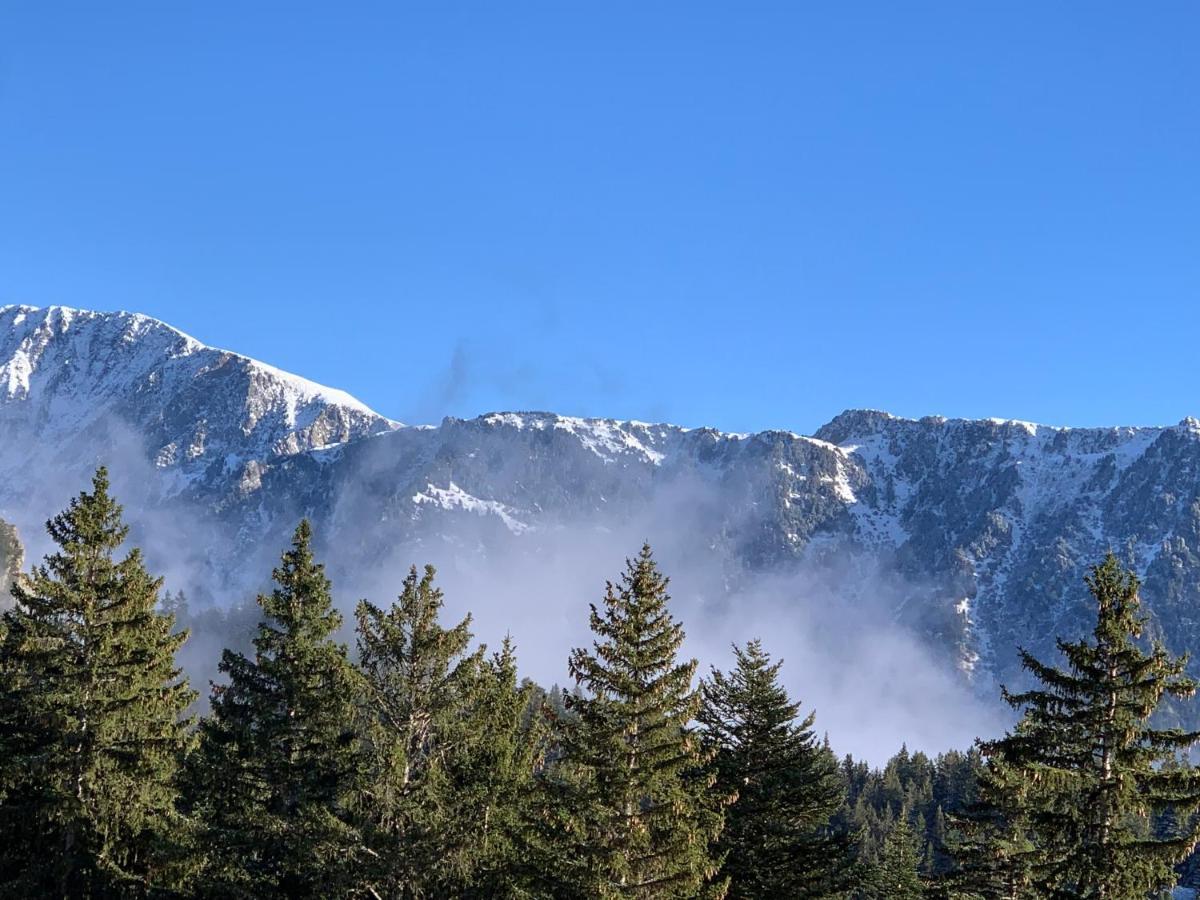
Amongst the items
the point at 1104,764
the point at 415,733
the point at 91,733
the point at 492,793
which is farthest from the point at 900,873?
the point at 91,733

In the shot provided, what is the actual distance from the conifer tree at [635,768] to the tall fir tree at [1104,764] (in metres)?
6.79

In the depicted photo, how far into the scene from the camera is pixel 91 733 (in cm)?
2822

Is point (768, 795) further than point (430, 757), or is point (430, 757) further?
point (768, 795)

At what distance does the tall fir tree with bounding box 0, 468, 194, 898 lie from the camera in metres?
27.9

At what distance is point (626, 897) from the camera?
23219 millimetres

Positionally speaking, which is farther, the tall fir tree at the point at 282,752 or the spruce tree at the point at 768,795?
the spruce tree at the point at 768,795

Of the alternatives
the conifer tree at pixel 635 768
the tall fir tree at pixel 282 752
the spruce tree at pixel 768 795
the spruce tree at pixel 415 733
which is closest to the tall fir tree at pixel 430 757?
→ the spruce tree at pixel 415 733

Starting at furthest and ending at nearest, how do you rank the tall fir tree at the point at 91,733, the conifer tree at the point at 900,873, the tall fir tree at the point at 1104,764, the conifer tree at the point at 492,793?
the conifer tree at the point at 900,873
the tall fir tree at the point at 91,733
the conifer tree at the point at 492,793
the tall fir tree at the point at 1104,764

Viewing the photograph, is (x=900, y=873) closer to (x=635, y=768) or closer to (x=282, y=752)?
(x=635, y=768)

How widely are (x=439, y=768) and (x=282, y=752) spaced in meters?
5.72

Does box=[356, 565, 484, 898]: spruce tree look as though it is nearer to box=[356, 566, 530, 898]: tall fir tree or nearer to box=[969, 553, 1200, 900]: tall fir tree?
box=[356, 566, 530, 898]: tall fir tree

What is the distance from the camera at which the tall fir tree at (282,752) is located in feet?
86.9

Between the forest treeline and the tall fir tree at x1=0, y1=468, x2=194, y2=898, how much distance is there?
8 centimetres

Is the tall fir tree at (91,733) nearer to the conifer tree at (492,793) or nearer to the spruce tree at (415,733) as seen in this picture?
the spruce tree at (415,733)
